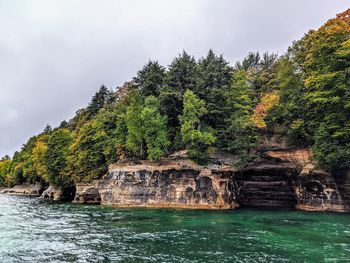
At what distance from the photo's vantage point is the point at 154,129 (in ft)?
148

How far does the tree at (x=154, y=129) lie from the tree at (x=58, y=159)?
25119 mm

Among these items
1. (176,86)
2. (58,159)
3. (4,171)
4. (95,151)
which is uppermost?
(176,86)

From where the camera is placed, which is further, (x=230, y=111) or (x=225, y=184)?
(x=230, y=111)

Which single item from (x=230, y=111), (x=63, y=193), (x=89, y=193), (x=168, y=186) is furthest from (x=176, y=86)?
(x=63, y=193)

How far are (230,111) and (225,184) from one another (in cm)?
1184

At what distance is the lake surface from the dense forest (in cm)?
1175

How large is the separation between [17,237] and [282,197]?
117ft

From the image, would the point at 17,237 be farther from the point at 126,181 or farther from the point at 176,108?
the point at 176,108

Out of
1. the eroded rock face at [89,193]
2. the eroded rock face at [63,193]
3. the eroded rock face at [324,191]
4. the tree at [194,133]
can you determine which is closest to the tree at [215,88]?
the tree at [194,133]

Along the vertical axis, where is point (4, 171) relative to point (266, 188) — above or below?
above

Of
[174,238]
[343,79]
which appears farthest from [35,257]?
[343,79]

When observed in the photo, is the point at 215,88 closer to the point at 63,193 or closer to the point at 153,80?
the point at 153,80

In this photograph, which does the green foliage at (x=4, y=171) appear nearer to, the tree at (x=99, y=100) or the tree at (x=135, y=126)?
the tree at (x=99, y=100)

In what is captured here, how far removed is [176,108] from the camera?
47.8 m
